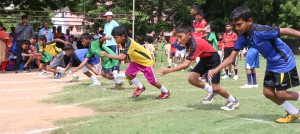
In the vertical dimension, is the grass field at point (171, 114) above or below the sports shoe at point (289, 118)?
below

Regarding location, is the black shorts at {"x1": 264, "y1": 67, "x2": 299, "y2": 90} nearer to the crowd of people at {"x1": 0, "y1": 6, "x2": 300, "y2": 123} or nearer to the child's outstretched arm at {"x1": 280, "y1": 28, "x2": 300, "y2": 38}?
the crowd of people at {"x1": 0, "y1": 6, "x2": 300, "y2": 123}

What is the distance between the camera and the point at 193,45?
7.47 m

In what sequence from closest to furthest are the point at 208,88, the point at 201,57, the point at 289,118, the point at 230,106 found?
the point at 289,118 < the point at 230,106 < the point at 201,57 < the point at 208,88

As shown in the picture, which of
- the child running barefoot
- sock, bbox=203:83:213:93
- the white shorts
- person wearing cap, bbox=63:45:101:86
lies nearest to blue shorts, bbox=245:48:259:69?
the child running barefoot

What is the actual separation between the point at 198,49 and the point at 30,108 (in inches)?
146

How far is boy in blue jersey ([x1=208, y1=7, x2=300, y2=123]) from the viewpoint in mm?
5949

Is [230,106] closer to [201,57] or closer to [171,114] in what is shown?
[201,57]

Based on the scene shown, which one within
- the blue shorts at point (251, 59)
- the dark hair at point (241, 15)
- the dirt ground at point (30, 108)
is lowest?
the dirt ground at point (30, 108)

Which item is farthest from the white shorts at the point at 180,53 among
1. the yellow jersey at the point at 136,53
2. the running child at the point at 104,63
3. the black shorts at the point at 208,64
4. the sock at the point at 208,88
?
the black shorts at the point at 208,64

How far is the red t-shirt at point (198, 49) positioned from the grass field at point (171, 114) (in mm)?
1015

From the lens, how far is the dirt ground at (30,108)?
22.6 feet

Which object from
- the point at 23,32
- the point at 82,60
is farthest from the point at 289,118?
the point at 23,32

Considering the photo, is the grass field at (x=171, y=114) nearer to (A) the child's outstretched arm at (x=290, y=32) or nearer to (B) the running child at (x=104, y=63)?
(B) the running child at (x=104, y=63)

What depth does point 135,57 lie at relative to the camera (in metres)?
9.12
